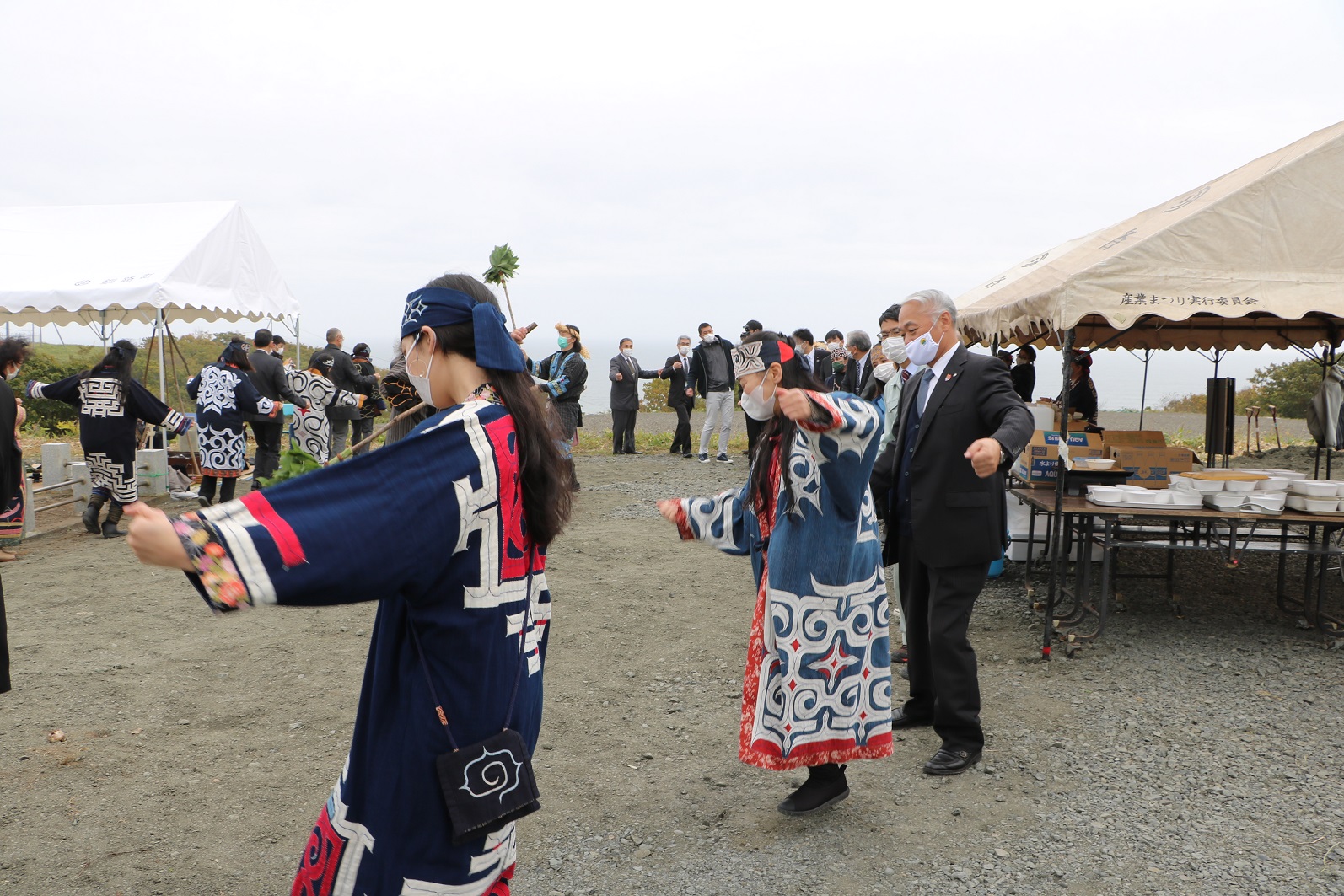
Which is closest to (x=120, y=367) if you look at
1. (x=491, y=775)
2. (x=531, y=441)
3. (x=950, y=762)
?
(x=950, y=762)

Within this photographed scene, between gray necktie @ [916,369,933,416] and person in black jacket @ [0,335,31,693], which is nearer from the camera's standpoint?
person in black jacket @ [0,335,31,693]

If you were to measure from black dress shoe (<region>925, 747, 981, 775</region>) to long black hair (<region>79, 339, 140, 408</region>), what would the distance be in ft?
26.9

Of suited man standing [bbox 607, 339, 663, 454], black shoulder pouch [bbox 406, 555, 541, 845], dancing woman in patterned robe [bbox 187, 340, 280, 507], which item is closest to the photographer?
black shoulder pouch [bbox 406, 555, 541, 845]

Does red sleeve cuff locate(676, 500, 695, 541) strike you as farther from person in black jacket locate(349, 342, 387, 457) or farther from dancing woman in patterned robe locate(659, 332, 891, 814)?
person in black jacket locate(349, 342, 387, 457)

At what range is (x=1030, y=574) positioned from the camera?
735 centimetres

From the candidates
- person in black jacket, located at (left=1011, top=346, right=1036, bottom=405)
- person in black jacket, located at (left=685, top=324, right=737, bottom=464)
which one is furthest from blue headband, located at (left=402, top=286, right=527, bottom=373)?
person in black jacket, located at (left=685, top=324, right=737, bottom=464)

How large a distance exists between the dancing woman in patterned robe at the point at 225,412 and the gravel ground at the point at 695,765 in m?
3.36

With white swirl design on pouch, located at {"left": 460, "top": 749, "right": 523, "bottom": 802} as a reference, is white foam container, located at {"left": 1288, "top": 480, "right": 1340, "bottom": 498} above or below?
above

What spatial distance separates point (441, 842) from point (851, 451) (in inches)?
72.4

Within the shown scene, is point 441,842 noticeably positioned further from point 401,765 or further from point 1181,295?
point 1181,295

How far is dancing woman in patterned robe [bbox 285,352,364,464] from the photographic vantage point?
883cm

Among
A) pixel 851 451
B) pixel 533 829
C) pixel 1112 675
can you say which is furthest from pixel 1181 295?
pixel 533 829

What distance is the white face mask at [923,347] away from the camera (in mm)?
4199

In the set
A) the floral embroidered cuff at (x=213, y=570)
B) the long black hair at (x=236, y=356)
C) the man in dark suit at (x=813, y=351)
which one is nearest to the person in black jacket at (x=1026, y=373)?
the man in dark suit at (x=813, y=351)
